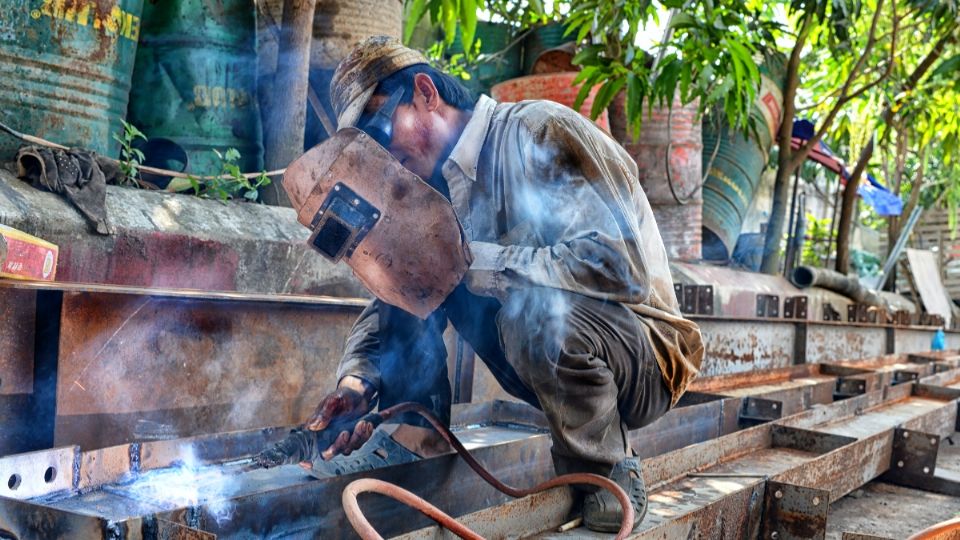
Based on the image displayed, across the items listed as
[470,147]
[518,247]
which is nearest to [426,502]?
[518,247]

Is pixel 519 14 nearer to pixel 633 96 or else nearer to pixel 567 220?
pixel 633 96

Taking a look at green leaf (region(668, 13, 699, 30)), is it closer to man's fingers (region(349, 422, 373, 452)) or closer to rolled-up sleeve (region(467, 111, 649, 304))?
rolled-up sleeve (region(467, 111, 649, 304))

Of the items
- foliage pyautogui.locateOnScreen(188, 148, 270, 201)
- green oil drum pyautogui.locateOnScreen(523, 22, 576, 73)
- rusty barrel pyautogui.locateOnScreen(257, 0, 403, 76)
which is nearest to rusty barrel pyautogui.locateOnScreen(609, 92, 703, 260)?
green oil drum pyautogui.locateOnScreen(523, 22, 576, 73)

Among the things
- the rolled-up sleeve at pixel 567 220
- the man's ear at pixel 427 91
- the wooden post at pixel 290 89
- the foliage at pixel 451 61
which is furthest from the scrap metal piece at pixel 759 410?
the foliage at pixel 451 61

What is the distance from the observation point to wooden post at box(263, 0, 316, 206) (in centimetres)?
495

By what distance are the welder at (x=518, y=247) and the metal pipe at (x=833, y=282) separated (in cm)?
675

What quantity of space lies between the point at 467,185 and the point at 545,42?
5.80 metres

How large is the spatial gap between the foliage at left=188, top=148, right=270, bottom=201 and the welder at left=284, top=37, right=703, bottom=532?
1.95m

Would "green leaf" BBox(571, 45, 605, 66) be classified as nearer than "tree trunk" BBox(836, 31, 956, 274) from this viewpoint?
Yes

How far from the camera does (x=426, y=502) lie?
2.00 metres

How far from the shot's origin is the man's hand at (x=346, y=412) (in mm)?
2346

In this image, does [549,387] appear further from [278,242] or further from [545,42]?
[545,42]

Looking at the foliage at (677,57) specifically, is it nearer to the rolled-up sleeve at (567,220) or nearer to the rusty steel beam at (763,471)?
the rusty steel beam at (763,471)

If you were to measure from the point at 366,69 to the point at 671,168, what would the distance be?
6240 mm
